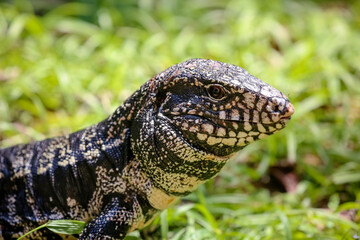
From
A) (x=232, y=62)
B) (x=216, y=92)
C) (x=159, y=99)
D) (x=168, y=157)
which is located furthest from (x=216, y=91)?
(x=232, y=62)

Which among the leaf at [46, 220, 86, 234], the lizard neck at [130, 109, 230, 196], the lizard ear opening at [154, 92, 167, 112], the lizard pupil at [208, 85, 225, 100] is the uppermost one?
the lizard ear opening at [154, 92, 167, 112]

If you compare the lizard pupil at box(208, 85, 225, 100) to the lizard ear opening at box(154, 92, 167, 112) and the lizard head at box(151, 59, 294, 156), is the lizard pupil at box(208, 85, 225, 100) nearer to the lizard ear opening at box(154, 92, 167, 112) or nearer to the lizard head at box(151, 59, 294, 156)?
the lizard head at box(151, 59, 294, 156)

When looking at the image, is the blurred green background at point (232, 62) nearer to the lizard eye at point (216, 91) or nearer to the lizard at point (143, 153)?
the lizard at point (143, 153)

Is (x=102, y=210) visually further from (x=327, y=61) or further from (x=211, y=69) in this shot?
(x=327, y=61)

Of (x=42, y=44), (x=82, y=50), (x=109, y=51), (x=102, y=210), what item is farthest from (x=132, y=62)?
(x=102, y=210)

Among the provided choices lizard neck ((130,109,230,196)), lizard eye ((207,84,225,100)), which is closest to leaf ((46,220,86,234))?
lizard neck ((130,109,230,196))

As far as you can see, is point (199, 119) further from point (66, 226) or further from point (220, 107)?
point (66, 226)
